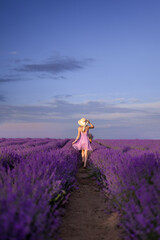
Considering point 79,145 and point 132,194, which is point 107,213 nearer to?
point 132,194

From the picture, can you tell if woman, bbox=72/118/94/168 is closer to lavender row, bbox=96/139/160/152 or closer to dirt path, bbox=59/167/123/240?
dirt path, bbox=59/167/123/240

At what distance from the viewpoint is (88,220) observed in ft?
11.7

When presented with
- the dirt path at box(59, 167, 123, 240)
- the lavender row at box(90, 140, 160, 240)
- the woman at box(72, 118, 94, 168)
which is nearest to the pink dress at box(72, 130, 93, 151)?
the woman at box(72, 118, 94, 168)

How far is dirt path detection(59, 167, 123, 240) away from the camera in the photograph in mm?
3039

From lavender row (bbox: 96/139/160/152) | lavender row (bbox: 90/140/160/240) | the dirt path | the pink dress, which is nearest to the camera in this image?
lavender row (bbox: 90/140/160/240)

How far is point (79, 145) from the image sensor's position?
847 centimetres

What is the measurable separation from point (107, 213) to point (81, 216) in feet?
1.33

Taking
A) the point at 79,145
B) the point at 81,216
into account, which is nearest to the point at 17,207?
the point at 81,216

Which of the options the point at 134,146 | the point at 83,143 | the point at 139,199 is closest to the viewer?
the point at 139,199

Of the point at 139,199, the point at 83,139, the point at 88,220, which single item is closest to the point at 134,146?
the point at 83,139

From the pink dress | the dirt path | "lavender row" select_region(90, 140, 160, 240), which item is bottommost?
the dirt path

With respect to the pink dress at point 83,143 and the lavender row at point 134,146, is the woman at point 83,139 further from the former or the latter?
the lavender row at point 134,146

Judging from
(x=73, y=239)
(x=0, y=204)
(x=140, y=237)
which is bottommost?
(x=73, y=239)

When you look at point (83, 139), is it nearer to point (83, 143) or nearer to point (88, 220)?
point (83, 143)
